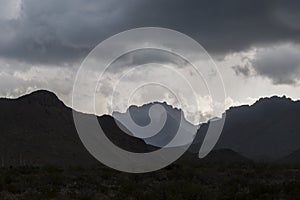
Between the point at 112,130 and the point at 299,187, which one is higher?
the point at 112,130

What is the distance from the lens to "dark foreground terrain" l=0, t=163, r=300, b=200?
1897 cm

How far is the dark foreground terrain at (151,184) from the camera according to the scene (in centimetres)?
1897

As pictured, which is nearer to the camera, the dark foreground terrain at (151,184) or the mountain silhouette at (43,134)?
the dark foreground terrain at (151,184)

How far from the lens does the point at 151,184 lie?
21984 millimetres

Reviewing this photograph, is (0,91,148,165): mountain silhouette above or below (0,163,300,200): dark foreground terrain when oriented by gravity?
above

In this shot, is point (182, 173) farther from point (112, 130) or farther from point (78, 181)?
point (112, 130)

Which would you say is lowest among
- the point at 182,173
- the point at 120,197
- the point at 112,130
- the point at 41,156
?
the point at 120,197

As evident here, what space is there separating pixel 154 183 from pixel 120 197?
358cm

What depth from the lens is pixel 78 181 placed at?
890 inches

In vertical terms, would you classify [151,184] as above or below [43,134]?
below

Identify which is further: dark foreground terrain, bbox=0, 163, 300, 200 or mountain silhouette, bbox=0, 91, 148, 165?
mountain silhouette, bbox=0, 91, 148, 165

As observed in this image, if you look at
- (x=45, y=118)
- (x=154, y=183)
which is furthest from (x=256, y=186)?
(x=45, y=118)

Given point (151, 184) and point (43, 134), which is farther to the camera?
point (43, 134)

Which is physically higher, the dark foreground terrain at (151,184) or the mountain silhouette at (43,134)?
the mountain silhouette at (43,134)
